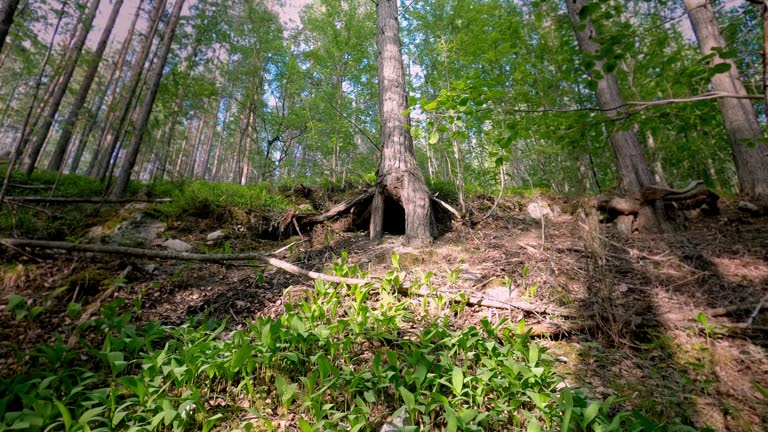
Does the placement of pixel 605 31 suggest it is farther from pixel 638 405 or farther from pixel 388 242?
pixel 388 242

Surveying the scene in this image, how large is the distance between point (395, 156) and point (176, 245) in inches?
148

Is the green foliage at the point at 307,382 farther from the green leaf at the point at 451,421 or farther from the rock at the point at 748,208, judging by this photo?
the rock at the point at 748,208

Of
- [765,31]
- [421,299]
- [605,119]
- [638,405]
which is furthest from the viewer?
[421,299]

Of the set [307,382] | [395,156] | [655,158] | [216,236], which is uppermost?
[655,158]

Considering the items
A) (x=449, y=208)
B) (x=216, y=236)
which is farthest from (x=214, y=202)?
(x=449, y=208)

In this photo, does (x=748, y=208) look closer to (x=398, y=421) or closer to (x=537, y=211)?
(x=537, y=211)

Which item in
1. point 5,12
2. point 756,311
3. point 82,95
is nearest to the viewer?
point 756,311

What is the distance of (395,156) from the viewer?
493cm

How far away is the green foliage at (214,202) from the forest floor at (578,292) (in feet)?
2.54

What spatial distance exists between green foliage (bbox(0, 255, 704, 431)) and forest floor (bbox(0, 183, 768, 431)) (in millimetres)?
365

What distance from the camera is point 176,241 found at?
4.81 meters

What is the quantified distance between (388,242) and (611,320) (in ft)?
9.75

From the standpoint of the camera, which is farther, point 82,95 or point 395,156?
point 82,95

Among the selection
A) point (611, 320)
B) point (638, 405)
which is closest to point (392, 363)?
point (638, 405)
